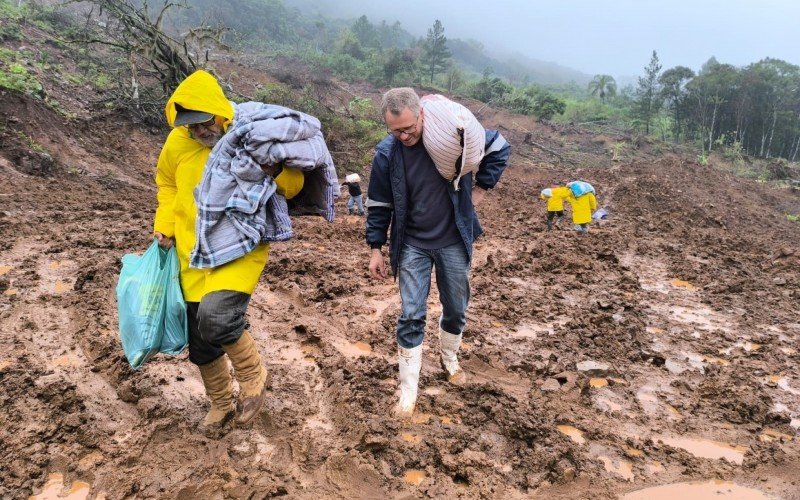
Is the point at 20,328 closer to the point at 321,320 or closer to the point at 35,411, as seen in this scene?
the point at 35,411

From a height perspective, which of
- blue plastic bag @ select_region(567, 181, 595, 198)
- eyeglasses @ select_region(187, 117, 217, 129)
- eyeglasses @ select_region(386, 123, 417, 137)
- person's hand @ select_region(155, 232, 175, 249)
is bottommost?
blue plastic bag @ select_region(567, 181, 595, 198)

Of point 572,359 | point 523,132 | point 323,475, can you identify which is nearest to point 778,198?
point 523,132


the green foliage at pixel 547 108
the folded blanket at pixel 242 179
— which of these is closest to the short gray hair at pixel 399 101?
the folded blanket at pixel 242 179

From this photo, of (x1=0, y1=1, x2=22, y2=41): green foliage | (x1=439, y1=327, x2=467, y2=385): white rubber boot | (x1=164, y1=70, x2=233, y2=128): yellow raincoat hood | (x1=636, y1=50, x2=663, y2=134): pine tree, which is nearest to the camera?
(x1=164, y1=70, x2=233, y2=128): yellow raincoat hood

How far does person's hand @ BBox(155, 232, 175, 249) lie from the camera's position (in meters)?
2.37

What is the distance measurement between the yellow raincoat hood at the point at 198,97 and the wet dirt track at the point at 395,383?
158cm

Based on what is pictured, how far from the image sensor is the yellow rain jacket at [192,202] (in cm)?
223

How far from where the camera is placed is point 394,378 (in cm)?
324

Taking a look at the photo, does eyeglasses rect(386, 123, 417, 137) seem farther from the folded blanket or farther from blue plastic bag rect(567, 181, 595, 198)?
blue plastic bag rect(567, 181, 595, 198)

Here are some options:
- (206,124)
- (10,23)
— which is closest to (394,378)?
(206,124)

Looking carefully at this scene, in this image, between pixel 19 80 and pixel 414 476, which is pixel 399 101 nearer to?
pixel 414 476

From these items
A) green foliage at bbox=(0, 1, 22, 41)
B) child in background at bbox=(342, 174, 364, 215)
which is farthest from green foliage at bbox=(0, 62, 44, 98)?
child in background at bbox=(342, 174, 364, 215)

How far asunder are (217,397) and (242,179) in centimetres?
116

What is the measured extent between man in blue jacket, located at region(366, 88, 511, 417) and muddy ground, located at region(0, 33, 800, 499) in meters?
0.52
